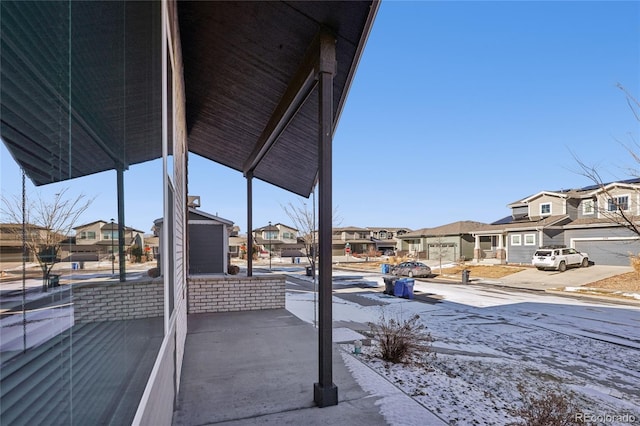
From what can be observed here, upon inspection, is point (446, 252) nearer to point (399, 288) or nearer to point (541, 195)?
point (541, 195)

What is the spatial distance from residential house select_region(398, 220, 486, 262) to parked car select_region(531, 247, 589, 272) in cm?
1004

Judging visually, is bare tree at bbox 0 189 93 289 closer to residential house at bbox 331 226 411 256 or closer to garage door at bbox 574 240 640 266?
garage door at bbox 574 240 640 266

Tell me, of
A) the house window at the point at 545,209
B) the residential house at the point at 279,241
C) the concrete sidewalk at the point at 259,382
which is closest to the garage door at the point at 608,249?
the house window at the point at 545,209

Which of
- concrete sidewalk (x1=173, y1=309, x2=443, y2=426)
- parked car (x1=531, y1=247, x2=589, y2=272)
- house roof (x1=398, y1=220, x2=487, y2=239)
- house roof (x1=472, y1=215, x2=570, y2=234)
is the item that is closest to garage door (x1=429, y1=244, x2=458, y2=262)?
house roof (x1=398, y1=220, x2=487, y2=239)

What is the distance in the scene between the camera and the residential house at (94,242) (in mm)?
874

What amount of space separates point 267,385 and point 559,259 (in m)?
22.4

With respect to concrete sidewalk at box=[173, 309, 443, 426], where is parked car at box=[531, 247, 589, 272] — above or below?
below

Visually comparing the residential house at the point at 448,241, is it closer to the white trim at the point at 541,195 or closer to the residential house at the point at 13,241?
the white trim at the point at 541,195

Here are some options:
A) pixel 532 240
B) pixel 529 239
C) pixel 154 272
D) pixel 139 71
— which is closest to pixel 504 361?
pixel 154 272

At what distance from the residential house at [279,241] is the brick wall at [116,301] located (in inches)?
1644

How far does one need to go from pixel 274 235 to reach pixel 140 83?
1903 inches

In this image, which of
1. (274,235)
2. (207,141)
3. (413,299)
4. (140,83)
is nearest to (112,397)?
(140,83)

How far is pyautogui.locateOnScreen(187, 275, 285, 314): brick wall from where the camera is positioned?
8523mm

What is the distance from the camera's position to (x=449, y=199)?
42656 mm
